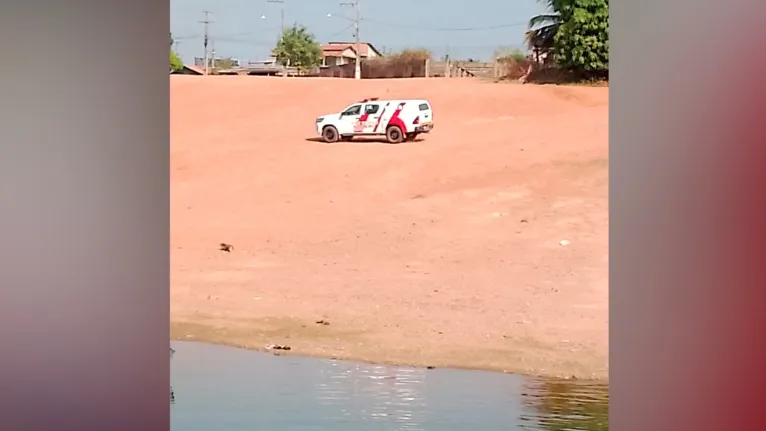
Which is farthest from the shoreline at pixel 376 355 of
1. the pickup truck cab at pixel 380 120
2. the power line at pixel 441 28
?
the power line at pixel 441 28

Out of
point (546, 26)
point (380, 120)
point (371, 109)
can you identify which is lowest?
point (380, 120)

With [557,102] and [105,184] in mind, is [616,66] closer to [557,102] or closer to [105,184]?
[105,184]

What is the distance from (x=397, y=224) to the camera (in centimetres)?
923

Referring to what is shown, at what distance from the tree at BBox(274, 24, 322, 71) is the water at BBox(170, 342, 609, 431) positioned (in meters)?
4.72

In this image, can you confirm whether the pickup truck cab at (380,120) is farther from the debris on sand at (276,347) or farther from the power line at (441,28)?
the debris on sand at (276,347)

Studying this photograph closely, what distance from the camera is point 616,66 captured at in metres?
2.18

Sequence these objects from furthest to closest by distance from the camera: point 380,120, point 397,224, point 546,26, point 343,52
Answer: point 343,52 < point 546,26 < point 380,120 < point 397,224

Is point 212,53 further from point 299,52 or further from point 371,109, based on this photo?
point 371,109

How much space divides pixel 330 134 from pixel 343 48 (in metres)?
1.09

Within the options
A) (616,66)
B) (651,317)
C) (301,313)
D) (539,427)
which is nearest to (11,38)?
(616,66)

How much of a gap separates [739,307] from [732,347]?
0.08 meters

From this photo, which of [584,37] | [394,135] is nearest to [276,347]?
[394,135]

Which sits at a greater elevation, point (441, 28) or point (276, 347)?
point (441, 28)

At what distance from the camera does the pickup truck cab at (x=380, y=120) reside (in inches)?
369
